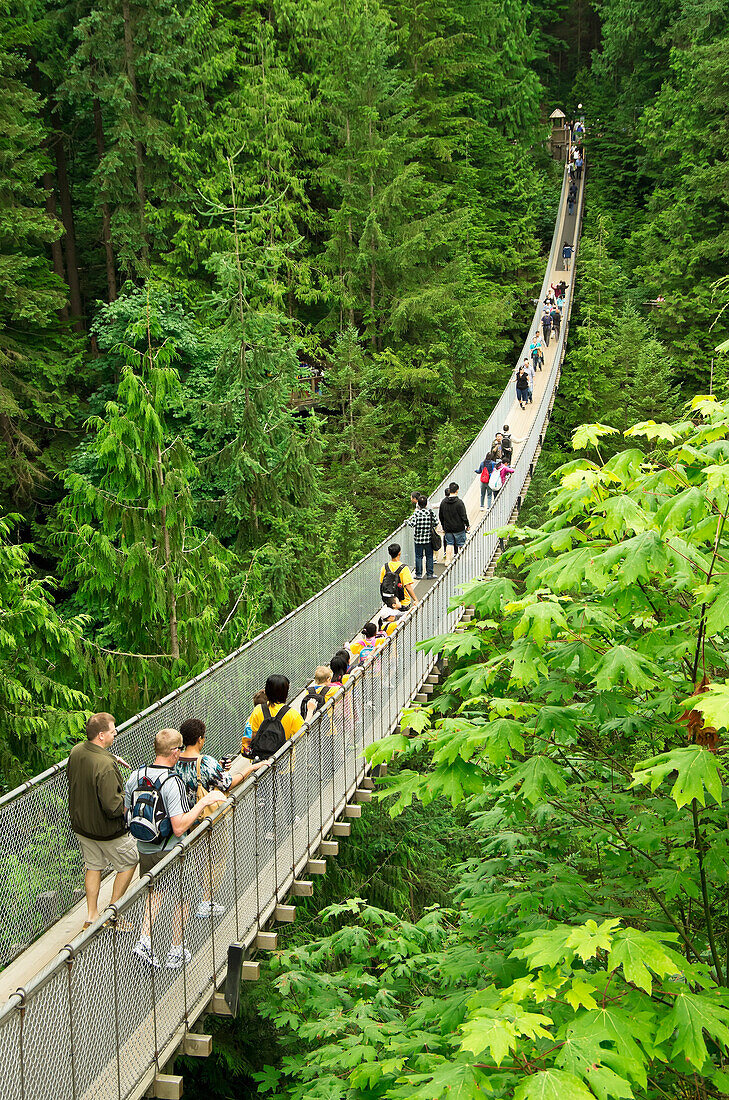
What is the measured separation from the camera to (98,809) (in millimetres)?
4789

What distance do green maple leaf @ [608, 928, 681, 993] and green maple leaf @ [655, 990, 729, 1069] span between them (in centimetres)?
13

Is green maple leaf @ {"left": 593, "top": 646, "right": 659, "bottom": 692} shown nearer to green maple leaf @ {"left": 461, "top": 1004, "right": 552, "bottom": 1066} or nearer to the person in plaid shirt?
green maple leaf @ {"left": 461, "top": 1004, "right": 552, "bottom": 1066}

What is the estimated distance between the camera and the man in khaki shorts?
4691 millimetres

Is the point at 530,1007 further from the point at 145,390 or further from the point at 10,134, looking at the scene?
the point at 10,134

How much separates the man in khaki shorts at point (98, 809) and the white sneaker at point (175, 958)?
40cm

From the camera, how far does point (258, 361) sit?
14516mm

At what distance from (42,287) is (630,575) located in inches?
681

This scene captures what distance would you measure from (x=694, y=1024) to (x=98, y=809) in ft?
9.78

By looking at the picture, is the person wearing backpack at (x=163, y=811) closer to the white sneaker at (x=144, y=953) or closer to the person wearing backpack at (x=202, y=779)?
the person wearing backpack at (x=202, y=779)

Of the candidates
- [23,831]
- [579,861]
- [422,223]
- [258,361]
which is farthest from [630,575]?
[422,223]

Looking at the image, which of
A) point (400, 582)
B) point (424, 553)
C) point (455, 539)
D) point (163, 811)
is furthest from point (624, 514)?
point (455, 539)

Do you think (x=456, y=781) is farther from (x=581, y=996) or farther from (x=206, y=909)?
(x=206, y=909)

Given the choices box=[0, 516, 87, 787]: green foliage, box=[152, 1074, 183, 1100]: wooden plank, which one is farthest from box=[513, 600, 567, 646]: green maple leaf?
box=[0, 516, 87, 787]: green foliage

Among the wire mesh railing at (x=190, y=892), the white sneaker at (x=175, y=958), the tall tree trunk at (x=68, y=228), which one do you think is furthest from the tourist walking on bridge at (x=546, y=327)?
the white sneaker at (x=175, y=958)
